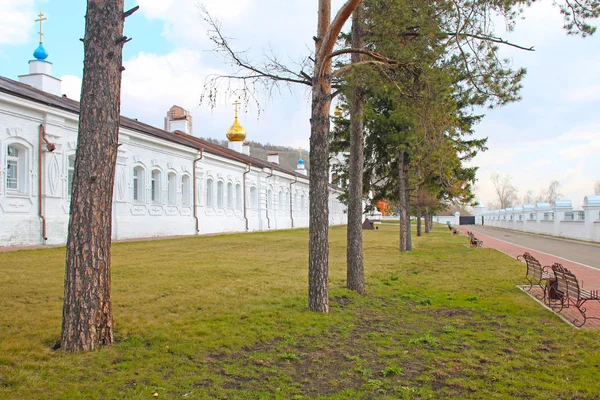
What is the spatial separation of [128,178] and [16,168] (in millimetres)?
5641

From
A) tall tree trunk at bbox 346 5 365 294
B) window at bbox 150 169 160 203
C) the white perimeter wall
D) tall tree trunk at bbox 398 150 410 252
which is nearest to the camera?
tall tree trunk at bbox 346 5 365 294

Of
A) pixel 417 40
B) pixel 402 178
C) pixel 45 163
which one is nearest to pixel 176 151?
pixel 45 163

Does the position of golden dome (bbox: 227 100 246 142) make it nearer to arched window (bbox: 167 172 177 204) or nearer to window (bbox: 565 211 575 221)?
arched window (bbox: 167 172 177 204)

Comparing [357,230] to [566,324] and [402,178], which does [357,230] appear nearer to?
[566,324]

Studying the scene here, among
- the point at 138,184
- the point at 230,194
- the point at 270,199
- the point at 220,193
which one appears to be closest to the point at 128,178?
the point at 138,184

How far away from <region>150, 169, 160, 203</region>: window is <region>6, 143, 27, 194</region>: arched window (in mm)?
8200

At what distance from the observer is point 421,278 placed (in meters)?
12.2

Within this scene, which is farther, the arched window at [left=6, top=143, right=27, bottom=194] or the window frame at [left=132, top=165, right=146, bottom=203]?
the window frame at [left=132, top=165, right=146, bottom=203]

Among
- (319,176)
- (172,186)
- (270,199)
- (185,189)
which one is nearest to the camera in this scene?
(319,176)

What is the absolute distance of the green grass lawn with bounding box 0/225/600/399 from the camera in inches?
172

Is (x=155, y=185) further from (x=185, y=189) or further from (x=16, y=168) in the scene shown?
(x=16, y=168)

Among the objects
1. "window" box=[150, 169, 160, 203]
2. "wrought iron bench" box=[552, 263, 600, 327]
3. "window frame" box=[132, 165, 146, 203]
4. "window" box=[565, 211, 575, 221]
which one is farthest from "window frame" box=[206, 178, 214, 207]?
"wrought iron bench" box=[552, 263, 600, 327]

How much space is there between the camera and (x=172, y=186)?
25234mm

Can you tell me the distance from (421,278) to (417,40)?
6012mm
